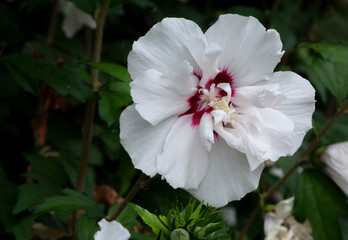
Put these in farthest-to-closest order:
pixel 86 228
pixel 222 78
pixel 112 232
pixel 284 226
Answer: pixel 284 226
pixel 86 228
pixel 222 78
pixel 112 232

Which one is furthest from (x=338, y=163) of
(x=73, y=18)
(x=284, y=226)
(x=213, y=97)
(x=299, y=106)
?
(x=73, y=18)

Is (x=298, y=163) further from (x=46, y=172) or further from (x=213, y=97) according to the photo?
(x=46, y=172)

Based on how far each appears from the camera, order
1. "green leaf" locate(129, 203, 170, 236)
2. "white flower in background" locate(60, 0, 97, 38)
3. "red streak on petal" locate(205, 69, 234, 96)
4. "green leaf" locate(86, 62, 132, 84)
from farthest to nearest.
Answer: "white flower in background" locate(60, 0, 97, 38)
"green leaf" locate(86, 62, 132, 84)
"red streak on petal" locate(205, 69, 234, 96)
"green leaf" locate(129, 203, 170, 236)

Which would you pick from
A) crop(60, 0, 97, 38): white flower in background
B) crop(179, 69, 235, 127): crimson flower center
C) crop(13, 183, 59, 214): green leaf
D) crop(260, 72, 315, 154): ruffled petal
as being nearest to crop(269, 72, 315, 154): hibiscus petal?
crop(260, 72, 315, 154): ruffled petal

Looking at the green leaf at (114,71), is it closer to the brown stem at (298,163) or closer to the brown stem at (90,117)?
the brown stem at (90,117)

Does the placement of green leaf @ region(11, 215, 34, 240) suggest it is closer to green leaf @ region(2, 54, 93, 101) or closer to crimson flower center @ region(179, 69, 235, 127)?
green leaf @ region(2, 54, 93, 101)
